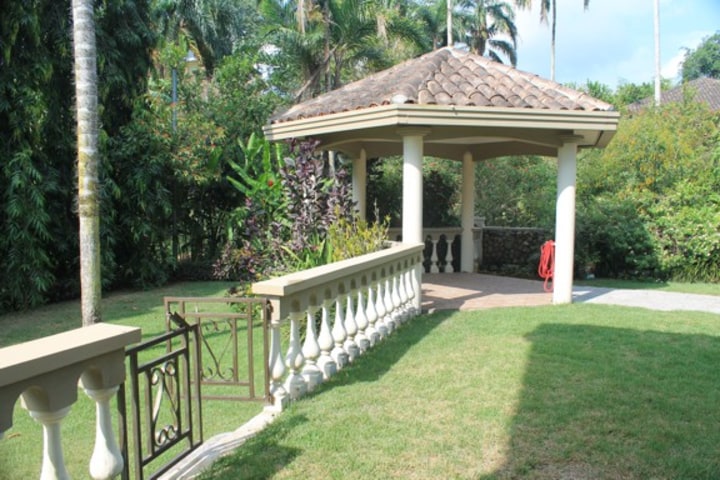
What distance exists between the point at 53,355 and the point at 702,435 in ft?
12.7

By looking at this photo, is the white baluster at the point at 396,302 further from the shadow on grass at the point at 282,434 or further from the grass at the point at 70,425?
the grass at the point at 70,425

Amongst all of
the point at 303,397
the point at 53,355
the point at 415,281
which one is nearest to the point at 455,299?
the point at 415,281

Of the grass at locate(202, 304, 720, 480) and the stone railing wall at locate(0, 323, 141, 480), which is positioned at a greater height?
the stone railing wall at locate(0, 323, 141, 480)

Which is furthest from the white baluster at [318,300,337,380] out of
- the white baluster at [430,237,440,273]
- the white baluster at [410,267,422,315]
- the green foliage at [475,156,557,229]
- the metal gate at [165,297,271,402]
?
the green foliage at [475,156,557,229]

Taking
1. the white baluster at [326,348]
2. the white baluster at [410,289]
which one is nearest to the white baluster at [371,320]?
the white baluster at [326,348]

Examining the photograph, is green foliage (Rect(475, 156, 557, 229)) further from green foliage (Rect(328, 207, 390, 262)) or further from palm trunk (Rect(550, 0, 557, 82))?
palm trunk (Rect(550, 0, 557, 82))

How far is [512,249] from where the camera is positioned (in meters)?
15.7

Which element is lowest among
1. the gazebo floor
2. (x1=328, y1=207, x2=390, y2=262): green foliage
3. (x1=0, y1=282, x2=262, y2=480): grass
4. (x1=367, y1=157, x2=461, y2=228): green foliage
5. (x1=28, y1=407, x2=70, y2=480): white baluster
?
(x1=0, y1=282, x2=262, y2=480): grass

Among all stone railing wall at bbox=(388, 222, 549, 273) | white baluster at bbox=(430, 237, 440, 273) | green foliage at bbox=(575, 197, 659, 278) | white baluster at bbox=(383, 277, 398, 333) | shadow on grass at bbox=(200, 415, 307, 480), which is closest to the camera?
shadow on grass at bbox=(200, 415, 307, 480)

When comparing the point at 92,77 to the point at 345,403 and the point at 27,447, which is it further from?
the point at 345,403

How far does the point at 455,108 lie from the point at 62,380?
20.8ft

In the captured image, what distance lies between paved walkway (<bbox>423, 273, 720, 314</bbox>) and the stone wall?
3774 mm

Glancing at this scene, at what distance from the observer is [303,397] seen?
455 cm

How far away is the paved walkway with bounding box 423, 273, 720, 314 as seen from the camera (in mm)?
8836
